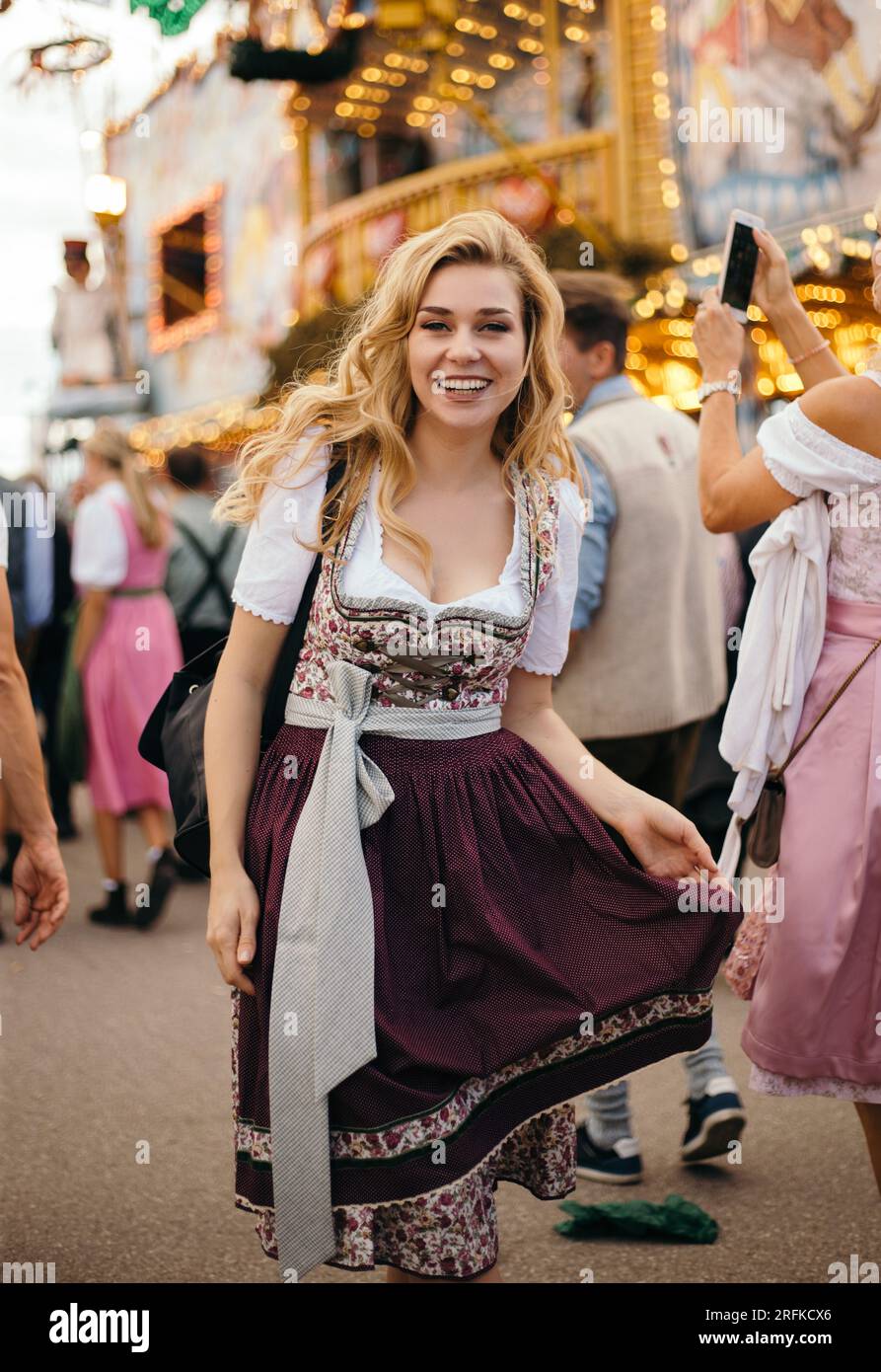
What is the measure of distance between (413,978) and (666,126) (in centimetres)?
1049

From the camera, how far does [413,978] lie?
2459 mm

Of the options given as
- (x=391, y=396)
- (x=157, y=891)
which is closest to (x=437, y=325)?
(x=391, y=396)

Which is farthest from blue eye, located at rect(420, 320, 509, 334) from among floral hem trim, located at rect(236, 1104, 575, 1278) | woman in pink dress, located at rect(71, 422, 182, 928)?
woman in pink dress, located at rect(71, 422, 182, 928)

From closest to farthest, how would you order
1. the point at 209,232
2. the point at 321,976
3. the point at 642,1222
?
the point at 321,976 → the point at 642,1222 → the point at 209,232

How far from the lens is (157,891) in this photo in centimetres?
667

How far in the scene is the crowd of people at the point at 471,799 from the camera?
7.86 feet

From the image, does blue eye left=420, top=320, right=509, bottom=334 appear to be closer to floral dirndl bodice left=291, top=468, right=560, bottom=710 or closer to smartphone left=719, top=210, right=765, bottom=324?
floral dirndl bodice left=291, top=468, right=560, bottom=710

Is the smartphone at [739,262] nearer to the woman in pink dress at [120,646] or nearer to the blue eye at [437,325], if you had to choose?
the blue eye at [437,325]

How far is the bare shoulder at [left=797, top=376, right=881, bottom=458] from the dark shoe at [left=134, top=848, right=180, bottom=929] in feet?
14.8

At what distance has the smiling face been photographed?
8.39ft

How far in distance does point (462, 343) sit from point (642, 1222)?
6.93ft

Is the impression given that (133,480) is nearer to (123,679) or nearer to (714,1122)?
(123,679)

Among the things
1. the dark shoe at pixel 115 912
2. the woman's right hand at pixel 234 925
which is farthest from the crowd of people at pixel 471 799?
the dark shoe at pixel 115 912

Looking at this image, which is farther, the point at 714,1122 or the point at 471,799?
the point at 714,1122
